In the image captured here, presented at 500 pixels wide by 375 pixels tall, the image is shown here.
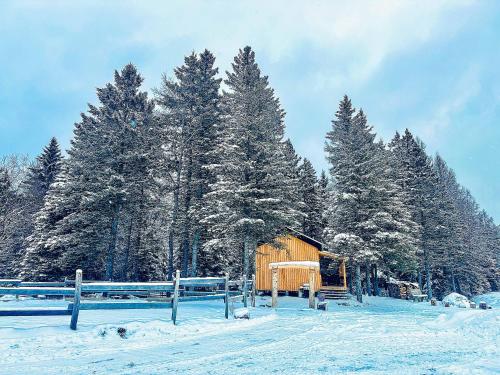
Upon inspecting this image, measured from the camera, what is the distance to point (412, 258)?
2817cm

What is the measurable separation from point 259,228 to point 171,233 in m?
7.47

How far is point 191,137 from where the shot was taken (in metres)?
25.1

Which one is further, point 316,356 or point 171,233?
point 171,233

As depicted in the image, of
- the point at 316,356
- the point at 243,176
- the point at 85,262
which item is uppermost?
the point at 243,176

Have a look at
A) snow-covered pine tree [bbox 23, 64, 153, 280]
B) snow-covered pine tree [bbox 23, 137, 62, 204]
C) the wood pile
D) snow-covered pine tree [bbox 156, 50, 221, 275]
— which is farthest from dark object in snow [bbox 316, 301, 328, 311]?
snow-covered pine tree [bbox 23, 137, 62, 204]

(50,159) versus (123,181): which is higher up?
(50,159)

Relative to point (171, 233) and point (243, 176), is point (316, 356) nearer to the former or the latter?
point (243, 176)

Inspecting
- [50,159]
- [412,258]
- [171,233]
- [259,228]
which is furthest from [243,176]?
[50,159]

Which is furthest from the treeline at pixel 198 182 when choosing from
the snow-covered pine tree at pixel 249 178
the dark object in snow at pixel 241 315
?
the dark object in snow at pixel 241 315

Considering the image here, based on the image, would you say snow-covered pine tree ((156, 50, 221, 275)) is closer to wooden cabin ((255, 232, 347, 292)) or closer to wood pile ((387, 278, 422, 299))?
wooden cabin ((255, 232, 347, 292))

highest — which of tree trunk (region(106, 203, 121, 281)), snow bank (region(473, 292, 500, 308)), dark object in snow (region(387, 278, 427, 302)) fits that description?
tree trunk (region(106, 203, 121, 281))

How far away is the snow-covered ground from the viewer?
20.3 ft

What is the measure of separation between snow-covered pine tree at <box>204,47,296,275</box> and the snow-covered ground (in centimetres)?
939

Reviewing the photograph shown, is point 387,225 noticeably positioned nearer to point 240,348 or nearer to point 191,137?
point 191,137
